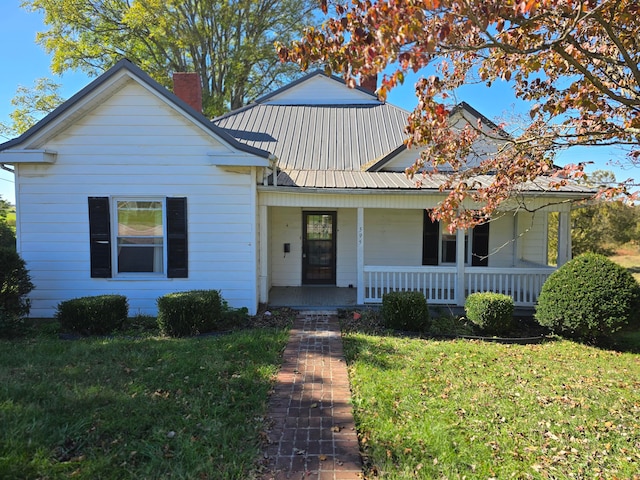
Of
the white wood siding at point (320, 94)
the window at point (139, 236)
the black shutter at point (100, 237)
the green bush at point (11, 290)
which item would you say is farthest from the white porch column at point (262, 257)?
the white wood siding at point (320, 94)

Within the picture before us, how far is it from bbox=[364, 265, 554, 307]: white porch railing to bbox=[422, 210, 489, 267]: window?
161cm

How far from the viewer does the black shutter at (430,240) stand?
11.2 meters

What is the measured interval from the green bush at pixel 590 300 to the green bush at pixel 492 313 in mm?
651

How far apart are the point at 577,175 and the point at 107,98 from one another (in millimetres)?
8229

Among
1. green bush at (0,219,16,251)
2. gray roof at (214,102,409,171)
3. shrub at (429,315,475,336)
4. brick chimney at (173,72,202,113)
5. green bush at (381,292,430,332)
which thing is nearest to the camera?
green bush at (381,292,430,332)

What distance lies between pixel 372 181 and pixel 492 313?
13.0 ft

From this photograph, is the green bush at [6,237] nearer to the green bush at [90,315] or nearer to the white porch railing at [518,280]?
the green bush at [90,315]

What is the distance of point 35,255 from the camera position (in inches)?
315

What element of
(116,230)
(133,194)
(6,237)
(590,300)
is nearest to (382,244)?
(590,300)

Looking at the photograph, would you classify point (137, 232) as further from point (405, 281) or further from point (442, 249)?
point (442, 249)

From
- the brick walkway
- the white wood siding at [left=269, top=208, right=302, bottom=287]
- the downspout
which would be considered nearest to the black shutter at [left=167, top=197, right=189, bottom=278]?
the downspout

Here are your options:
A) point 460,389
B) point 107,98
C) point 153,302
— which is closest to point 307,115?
point 107,98

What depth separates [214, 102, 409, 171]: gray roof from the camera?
1165cm

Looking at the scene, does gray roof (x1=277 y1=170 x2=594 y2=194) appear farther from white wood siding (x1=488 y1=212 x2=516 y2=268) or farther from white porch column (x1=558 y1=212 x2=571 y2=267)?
white wood siding (x1=488 y1=212 x2=516 y2=268)
